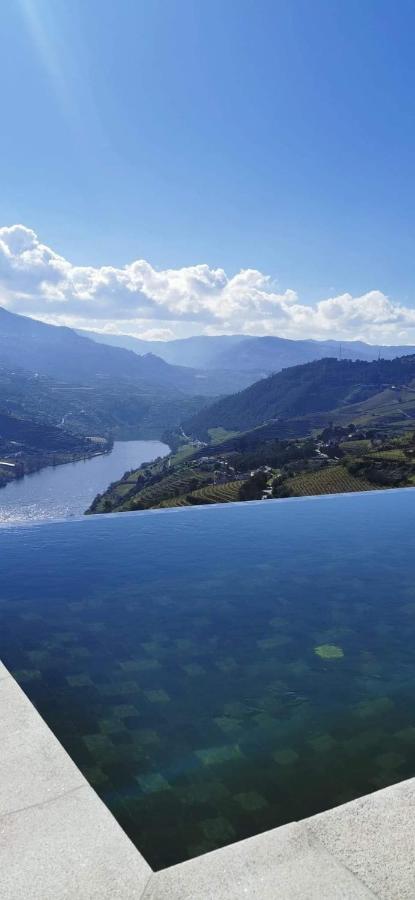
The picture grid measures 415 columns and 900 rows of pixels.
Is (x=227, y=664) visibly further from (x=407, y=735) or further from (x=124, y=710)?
(x=407, y=735)

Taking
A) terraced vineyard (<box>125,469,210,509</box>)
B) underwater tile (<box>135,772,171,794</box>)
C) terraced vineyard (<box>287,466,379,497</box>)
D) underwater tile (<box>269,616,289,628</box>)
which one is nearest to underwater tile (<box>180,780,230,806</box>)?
underwater tile (<box>135,772,171,794</box>)

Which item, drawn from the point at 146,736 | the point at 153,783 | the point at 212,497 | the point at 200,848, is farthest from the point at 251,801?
the point at 212,497

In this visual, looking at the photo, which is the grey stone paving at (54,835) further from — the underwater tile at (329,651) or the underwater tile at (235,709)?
the underwater tile at (329,651)

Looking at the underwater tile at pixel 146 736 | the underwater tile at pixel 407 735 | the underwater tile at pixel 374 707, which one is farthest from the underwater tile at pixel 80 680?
the underwater tile at pixel 407 735

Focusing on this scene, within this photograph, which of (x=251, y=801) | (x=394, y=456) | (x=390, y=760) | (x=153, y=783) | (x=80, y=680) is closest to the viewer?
(x=251, y=801)

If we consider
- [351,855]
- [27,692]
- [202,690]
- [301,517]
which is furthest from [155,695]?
[301,517]

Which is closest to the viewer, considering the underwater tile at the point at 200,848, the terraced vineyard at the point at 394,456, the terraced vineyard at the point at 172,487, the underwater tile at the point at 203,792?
the underwater tile at the point at 200,848

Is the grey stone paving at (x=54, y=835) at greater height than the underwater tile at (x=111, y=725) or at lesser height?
greater
